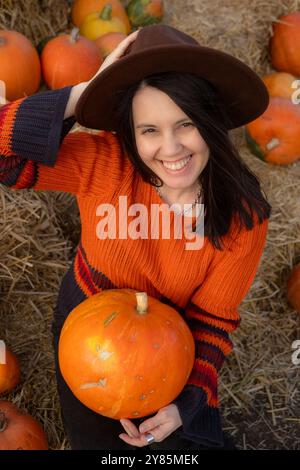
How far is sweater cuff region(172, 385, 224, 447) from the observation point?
1848mm

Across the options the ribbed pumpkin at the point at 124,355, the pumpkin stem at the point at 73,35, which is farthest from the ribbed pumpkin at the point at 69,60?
the ribbed pumpkin at the point at 124,355

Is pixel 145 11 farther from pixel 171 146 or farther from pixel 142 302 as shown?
pixel 142 302

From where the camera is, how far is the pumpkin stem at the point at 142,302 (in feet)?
5.55

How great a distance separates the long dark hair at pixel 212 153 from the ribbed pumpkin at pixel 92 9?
1.70 meters

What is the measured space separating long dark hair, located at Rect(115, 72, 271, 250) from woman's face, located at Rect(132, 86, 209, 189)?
2 cm

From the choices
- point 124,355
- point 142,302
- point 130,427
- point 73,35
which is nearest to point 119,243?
point 142,302

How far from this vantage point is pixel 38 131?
1.61 metres

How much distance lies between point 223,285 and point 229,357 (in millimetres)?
993

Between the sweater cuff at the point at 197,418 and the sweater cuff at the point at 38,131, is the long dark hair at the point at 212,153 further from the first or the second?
the sweater cuff at the point at 197,418

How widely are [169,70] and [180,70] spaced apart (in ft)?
0.10

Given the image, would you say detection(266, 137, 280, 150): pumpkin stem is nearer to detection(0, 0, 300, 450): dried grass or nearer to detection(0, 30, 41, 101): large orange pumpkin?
detection(0, 0, 300, 450): dried grass

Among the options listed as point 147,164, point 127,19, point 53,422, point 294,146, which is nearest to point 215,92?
point 147,164

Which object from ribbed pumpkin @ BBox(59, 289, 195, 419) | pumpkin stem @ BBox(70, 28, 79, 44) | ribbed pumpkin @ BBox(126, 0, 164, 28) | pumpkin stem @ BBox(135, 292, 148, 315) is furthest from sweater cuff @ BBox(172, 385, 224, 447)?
ribbed pumpkin @ BBox(126, 0, 164, 28)

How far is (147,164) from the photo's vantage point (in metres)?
1.75
